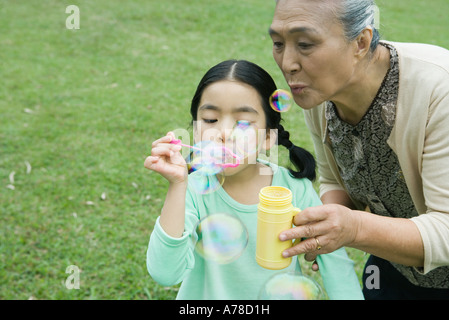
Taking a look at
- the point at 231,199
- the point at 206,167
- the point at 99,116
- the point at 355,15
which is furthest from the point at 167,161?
the point at 99,116

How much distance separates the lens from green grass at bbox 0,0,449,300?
2930mm

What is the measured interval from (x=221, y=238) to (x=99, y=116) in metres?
3.71

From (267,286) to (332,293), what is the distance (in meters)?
0.27

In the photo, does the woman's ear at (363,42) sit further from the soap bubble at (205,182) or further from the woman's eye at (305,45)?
the soap bubble at (205,182)

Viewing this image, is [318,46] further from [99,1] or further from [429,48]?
[99,1]

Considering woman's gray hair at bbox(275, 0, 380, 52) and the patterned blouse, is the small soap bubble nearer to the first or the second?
the patterned blouse

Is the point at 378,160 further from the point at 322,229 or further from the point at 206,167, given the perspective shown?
the point at 206,167

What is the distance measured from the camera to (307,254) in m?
1.46

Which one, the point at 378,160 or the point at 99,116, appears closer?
the point at 378,160

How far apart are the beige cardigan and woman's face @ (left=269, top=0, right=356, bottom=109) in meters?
0.23

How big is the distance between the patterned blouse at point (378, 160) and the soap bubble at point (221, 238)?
1.88 ft

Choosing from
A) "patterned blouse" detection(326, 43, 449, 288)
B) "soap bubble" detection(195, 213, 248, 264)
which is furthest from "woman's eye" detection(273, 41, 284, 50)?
"soap bubble" detection(195, 213, 248, 264)

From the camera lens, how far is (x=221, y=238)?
1.64 m

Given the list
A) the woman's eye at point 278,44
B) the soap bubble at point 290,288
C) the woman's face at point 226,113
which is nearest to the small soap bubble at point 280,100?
the woman's face at point 226,113
